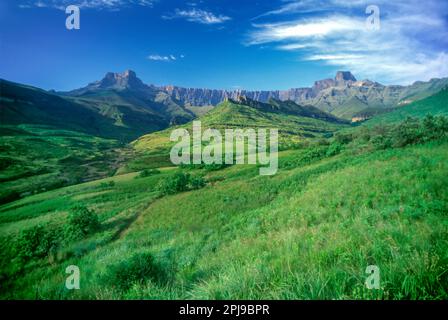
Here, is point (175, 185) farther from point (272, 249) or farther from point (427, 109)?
point (427, 109)

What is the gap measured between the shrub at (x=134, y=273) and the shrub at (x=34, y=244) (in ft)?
43.7

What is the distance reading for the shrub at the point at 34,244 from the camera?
15878 mm

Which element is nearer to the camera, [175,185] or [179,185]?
[175,185]

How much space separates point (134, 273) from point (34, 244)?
14964mm

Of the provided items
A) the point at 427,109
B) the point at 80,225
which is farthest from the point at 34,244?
the point at 427,109

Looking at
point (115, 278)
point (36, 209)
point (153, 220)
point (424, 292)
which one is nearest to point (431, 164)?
point (424, 292)

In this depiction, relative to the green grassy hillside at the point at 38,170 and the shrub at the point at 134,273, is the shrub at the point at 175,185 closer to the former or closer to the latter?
the green grassy hillside at the point at 38,170

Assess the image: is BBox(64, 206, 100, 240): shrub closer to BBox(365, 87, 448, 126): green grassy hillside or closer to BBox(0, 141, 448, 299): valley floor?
BBox(0, 141, 448, 299): valley floor

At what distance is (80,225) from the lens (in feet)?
62.3

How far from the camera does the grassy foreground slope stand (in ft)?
12.7

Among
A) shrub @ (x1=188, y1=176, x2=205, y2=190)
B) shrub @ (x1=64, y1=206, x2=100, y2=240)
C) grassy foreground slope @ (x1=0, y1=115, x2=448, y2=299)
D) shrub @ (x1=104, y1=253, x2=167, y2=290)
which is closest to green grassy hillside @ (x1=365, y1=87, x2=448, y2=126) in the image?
shrub @ (x1=188, y1=176, x2=205, y2=190)
